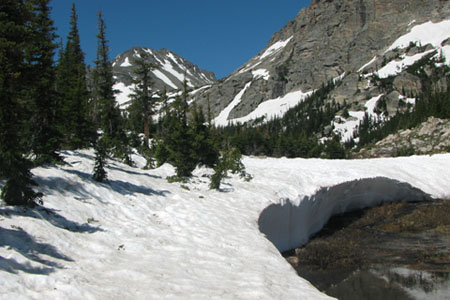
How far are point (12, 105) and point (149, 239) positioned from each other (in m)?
5.59

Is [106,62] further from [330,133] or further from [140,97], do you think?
[330,133]

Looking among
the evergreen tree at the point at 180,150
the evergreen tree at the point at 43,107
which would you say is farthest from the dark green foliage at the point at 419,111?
the evergreen tree at the point at 43,107

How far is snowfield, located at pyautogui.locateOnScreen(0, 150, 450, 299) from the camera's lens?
20.8 ft

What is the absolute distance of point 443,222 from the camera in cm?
2005

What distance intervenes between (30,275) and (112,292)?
4.80ft

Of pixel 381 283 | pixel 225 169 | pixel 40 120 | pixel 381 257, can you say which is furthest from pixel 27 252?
pixel 381 257

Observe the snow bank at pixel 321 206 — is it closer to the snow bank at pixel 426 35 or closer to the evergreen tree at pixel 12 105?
the evergreen tree at pixel 12 105

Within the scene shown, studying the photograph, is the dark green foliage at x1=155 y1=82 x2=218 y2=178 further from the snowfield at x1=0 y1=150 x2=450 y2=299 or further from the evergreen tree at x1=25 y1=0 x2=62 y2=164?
the evergreen tree at x1=25 y1=0 x2=62 y2=164

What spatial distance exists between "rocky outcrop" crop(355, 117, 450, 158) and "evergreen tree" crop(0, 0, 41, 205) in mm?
80455

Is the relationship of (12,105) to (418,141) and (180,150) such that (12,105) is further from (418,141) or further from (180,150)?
(418,141)

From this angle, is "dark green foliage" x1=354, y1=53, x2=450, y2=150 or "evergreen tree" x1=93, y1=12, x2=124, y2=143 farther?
"dark green foliage" x1=354, y1=53, x2=450, y2=150

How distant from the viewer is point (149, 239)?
964 centimetres

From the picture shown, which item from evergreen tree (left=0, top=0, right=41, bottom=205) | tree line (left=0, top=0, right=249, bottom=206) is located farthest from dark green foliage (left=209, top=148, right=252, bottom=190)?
evergreen tree (left=0, top=0, right=41, bottom=205)

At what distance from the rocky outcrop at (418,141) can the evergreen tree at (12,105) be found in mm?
80455
